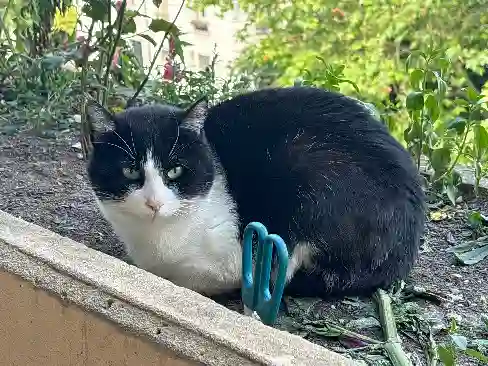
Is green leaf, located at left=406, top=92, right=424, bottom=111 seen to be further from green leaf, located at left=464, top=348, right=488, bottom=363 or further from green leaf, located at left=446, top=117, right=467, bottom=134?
green leaf, located at left=464, top=348, right=488, bottom=363

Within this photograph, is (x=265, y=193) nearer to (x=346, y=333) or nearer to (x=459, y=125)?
(x=346, y=333)

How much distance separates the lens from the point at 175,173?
113 centimetres

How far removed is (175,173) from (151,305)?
272 mm

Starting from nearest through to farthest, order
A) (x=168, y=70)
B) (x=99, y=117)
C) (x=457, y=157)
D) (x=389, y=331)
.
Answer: (x=389, y=331) → (x=99, y=117) → (x=457, y=157) → (x=168, y=70)

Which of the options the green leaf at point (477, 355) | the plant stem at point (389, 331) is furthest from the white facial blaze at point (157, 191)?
the green leaf at point (477, 355)

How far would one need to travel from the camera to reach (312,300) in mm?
1192

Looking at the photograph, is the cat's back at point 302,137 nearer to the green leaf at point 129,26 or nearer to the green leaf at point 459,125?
the green leaf at point 459,125

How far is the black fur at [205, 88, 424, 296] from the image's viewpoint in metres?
1.14

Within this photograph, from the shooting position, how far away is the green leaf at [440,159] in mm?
1558

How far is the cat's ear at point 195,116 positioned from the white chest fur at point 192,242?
4.3 inches

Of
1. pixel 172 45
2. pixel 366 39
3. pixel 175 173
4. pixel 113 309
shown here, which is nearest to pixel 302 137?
pixel 175 173

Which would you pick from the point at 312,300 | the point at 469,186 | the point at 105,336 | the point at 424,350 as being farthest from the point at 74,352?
the point at 469,186

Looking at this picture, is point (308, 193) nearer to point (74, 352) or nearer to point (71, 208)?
point (74, 352)

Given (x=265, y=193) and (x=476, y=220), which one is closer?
(x=265, y=193)
